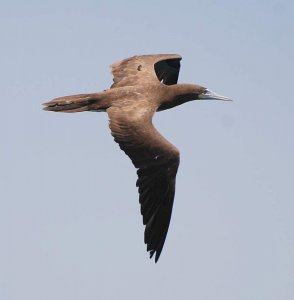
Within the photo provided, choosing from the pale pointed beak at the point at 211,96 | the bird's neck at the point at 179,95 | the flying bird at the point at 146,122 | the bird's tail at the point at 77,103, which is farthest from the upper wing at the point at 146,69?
the bird's tail at the point at 77,103

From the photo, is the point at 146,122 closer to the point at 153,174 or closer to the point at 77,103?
the point at 153,174

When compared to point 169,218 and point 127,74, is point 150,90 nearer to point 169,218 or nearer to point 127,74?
point 127,74

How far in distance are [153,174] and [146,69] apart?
3.66m

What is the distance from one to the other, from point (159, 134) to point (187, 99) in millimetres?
2728

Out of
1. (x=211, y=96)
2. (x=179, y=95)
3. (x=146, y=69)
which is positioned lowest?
(x=211, y=96)

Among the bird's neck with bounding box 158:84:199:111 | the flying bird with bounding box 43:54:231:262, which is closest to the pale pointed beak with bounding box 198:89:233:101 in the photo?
the flying bird with bounding box 43:54:231:262

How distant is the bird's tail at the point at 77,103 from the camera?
20062 millimetres

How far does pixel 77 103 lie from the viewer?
2011 centimetres

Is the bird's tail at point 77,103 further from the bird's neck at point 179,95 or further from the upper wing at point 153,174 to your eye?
the bird's neck at point 179,95

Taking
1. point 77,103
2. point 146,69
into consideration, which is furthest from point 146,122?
point 146,69

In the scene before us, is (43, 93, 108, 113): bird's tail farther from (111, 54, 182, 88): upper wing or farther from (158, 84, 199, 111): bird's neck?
(158, 84, 199, 111): bird's neck

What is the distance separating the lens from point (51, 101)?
20234 millimetres

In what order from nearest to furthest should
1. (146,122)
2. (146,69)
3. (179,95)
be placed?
1. (146,122)
2. (179,95)
3. (146,69)

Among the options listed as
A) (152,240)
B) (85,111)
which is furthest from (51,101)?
(152,240)
